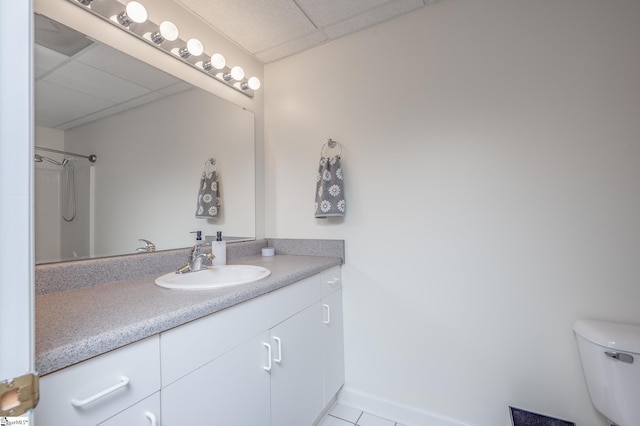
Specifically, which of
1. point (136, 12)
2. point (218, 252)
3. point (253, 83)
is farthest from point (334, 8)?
point (218, 252)

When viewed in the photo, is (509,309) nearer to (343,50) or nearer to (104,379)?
(104,379)

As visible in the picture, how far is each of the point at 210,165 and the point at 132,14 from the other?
0.75m

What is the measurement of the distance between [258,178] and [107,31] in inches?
42.0

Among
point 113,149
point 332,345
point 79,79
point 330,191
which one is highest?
point 79,79

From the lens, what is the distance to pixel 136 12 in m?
1.16

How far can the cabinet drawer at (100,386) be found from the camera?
53cm

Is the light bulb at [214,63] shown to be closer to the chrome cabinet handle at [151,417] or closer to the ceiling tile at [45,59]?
the ceiling tile at [45,59]

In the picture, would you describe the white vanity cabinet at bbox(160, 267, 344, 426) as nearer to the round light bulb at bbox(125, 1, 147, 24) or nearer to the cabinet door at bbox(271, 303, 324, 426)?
the cabinet door at bbox(271, 303, 324, 426)

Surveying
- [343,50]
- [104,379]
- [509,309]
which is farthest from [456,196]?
[104,379]

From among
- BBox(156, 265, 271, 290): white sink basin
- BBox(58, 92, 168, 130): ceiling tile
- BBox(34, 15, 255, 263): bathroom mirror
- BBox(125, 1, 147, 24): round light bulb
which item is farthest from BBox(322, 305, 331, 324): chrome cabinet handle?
BBox(125, 1, 147, 24): round light bulb

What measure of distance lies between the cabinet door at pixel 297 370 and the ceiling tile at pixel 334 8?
1.60 meters

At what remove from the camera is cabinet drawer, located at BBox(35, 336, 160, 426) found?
1.72 feet

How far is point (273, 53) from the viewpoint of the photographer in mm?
1872

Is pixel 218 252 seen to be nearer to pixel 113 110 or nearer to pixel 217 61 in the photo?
pixel 113 110
